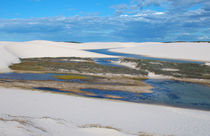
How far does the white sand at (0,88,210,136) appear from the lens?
7066mm

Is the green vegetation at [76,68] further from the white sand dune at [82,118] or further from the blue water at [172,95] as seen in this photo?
the white sand dune at [82,118]

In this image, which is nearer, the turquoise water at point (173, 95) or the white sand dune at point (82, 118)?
the white sand dune at point (82, 118)

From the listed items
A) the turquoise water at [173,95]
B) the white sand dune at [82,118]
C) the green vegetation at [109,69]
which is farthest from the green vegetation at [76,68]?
the white sand dune at [82,118]

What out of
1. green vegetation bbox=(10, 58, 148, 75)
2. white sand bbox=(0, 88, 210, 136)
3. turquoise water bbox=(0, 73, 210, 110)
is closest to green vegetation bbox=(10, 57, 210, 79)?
green vegetation bbox=(10, 58, 148, 75)

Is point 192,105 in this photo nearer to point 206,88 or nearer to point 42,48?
point 206,88

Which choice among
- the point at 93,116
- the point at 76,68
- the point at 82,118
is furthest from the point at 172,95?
the point at 76,68

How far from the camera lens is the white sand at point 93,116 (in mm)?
7066

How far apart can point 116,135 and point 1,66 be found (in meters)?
Result: 21.4

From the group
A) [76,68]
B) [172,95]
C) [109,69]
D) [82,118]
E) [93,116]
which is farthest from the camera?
[76,68]

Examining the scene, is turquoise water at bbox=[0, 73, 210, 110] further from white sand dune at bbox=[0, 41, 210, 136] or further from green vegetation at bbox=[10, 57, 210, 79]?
green vegetation at bbox=[10, 57, 210, 79]

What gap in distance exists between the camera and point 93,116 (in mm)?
8891

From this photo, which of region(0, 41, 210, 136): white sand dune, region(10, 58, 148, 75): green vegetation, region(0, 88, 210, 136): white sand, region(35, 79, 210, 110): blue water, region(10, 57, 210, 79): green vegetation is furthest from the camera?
region(10, 58, 148, 75): green vegetation

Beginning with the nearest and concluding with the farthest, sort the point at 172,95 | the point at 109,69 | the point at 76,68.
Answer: the point at 172,95 → the point at 109,69 → the point at 76,68

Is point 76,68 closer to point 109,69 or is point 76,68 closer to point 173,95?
point 109,69
